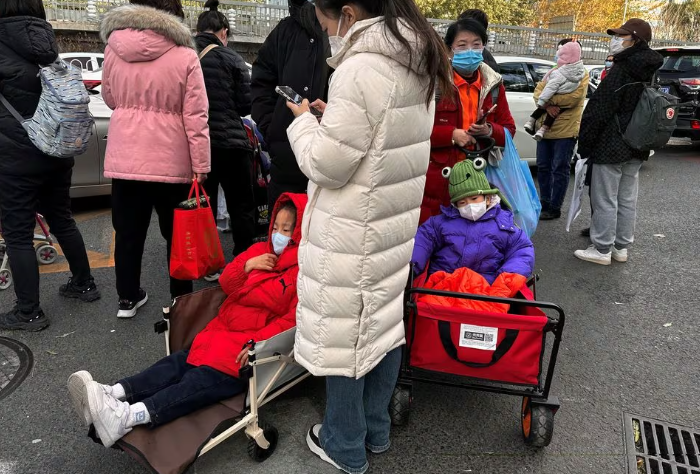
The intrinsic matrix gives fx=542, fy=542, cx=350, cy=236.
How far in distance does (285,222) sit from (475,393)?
56.1 inches

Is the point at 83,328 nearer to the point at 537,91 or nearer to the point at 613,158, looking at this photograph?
the point at 613,158

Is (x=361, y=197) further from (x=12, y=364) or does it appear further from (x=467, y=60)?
(x=12, y=364)

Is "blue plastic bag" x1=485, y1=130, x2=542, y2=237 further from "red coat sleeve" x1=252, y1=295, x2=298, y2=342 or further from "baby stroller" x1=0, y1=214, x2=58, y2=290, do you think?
"baby stroller" x1=0, y1=214, x2=58, y2=290

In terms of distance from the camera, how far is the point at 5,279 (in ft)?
13.4

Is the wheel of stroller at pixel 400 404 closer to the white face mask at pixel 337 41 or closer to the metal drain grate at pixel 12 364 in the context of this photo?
the white face mask at pixel 337 41

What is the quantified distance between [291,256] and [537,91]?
483 cm

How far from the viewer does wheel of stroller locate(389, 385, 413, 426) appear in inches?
105

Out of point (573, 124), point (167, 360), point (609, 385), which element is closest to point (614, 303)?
point (609, 385)

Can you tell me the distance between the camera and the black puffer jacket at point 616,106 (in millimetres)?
4406

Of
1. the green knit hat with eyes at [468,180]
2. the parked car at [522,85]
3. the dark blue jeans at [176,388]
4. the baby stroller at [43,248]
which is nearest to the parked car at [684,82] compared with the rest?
the parked car at [522,85]

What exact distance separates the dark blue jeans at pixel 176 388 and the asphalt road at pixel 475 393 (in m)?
0.30

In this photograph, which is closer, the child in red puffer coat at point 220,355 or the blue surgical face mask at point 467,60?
the child in red puffer coat at point 220,355

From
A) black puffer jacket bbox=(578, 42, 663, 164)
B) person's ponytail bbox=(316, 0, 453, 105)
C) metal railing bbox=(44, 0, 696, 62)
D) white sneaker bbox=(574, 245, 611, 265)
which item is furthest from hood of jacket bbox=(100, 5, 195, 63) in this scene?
metal railing bbox=(44, 0, 696, 62)

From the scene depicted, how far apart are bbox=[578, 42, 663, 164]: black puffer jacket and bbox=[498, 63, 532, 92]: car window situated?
11.3ft
